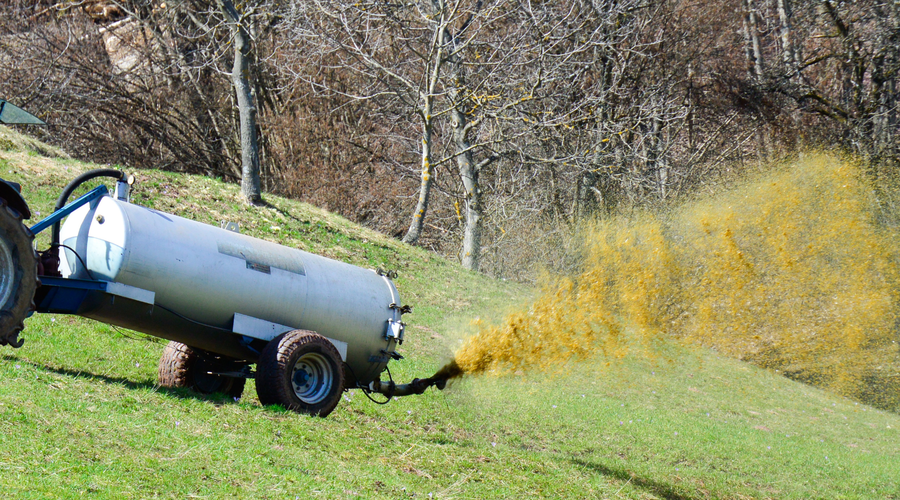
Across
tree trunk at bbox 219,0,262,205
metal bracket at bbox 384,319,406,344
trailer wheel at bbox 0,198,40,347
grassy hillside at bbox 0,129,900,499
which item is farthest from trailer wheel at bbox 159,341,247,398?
tree trunk at bbox 219,0,262,205

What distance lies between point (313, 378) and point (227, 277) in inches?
61.5

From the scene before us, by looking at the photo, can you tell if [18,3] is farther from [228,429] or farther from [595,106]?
[228,429]

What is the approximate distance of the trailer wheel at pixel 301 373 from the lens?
808 centimetres

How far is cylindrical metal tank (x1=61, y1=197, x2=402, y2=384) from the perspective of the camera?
24.4 ft

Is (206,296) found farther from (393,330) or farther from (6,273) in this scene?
(393,330)

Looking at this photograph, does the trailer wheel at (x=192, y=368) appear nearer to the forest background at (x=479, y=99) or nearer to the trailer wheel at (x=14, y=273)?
the trailer wheel at (x=14, y=273)

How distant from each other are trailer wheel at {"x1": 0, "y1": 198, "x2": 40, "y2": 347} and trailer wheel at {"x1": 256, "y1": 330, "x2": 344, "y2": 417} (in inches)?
93.7

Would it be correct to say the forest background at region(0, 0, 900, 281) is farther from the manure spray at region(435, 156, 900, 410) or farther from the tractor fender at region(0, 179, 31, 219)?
the tractor fender at region(0, 179, 31, 219)

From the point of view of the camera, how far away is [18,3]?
30203 millimetres

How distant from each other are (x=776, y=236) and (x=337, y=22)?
53.8 ft

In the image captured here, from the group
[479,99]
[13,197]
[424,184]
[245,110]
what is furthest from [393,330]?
[424,184]

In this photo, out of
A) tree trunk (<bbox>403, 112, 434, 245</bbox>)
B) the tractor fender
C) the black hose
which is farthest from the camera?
tree trunk (<bbox>403, 112, 434, 245</bbox>)

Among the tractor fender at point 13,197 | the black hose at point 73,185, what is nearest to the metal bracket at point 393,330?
the black hose at point 73,185


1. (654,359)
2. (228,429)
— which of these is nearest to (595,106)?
(654,359)
